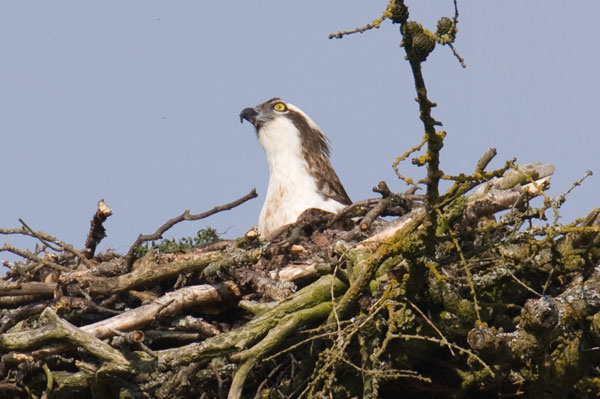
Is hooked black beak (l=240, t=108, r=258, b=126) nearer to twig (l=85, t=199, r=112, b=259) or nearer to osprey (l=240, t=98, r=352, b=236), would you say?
osprey (l=240, t=98, r=352, b=236)

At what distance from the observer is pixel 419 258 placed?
13.7ft

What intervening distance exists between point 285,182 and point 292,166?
0.27 m

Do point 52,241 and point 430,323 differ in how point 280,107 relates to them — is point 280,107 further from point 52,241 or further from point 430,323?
point 430,323

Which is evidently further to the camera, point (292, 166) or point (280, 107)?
point (280, 107)

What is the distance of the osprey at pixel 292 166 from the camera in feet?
22.7

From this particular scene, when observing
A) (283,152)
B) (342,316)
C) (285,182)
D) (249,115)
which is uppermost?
(249,115)

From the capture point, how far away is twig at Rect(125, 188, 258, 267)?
5418mm

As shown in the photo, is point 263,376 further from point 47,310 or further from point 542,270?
point 542,270

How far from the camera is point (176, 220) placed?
5641 millimetres

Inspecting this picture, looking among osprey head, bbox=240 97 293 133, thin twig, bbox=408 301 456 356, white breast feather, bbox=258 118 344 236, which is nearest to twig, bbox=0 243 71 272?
white breast feather, bbox=258 118 344 236

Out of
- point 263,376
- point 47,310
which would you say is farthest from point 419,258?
point 47,310

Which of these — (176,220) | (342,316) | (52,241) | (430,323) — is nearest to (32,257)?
(52,241)

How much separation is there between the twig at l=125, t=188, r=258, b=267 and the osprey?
39.1 inches

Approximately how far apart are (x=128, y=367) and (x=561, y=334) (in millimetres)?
1979
